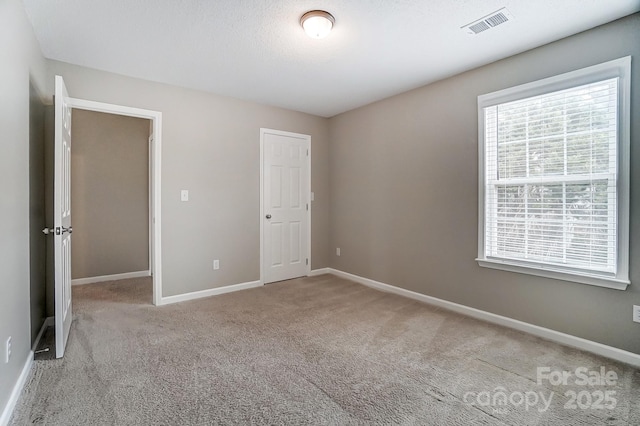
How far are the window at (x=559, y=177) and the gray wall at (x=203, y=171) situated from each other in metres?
2.74

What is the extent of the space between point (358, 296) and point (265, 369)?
1.86m

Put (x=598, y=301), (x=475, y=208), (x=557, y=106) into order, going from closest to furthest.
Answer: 1. (x=598, y=301)
2. (x=557, y=106)
3. (x=475, y=208)

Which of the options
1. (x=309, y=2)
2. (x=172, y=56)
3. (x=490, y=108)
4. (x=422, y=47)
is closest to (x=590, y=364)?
(x=490, y=108)

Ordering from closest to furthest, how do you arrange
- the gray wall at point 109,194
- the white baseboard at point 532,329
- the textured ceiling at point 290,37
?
the textured ceiling at point 290,37, the white baseboard at point 532,329, the gray wall at point 109,194

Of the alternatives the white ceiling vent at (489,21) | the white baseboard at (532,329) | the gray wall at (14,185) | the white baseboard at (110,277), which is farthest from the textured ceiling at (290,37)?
the white baseboard at (110,277)

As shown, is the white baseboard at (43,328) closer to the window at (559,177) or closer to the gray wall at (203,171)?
the gray wall at (203,171)

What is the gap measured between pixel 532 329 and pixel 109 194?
5.36m

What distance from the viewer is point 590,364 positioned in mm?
2236

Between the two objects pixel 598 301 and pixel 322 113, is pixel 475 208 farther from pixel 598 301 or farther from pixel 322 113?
pixel 322 113

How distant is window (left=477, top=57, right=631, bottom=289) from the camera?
7.56 ft

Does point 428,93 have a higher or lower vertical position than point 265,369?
higher

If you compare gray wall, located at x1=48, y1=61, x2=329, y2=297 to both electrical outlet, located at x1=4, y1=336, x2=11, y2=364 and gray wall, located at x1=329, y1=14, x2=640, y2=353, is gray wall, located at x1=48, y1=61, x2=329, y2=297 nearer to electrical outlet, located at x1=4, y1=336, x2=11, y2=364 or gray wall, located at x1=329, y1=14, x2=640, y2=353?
gray wall, located at x1=329, y1=14, x2=640, y2=353

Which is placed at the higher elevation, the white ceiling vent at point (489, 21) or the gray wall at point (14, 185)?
the white ceiling vent at point (489, 21)

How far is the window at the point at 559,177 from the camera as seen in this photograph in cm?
230
